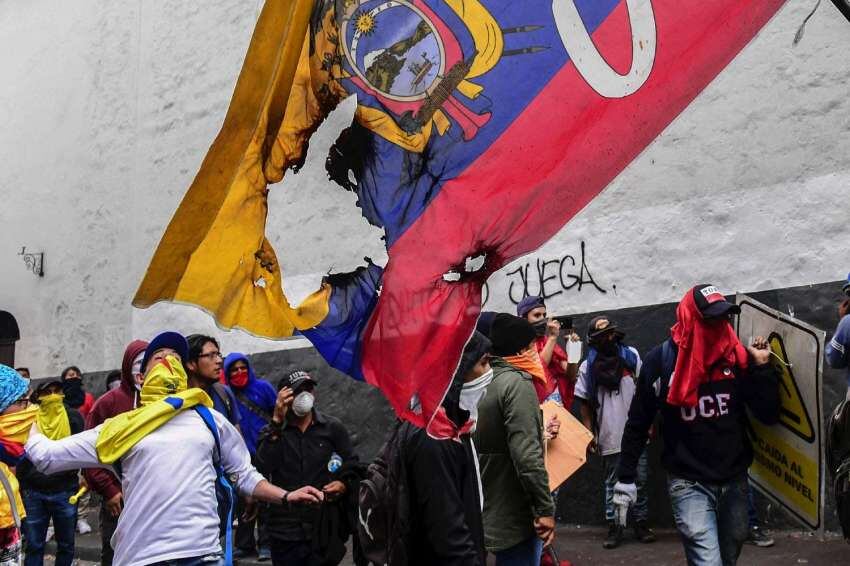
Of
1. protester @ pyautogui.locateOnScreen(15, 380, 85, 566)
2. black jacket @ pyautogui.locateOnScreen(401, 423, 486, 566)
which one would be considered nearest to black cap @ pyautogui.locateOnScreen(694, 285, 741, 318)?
black jacket @ pyautogui.locateOnScreen(401, 423, 486, 566)

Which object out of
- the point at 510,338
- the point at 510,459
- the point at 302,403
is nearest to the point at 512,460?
the point at 510,459

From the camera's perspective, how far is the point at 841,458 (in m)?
4.89

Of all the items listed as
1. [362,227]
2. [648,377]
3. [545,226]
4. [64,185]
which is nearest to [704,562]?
[648,377]

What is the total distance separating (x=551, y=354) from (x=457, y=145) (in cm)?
400

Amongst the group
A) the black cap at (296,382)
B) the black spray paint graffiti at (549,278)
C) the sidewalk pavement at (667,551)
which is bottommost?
the sidewalk pavement at (667,551)

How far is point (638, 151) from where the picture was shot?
11.8 ft

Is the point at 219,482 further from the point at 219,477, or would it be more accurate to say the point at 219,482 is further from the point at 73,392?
the point at 73,392

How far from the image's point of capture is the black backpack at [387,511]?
3.83 meters

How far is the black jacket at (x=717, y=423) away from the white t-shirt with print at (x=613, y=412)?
2.43 m

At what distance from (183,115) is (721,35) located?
36.1 feet

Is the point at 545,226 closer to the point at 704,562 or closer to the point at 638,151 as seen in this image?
the point at 638,151

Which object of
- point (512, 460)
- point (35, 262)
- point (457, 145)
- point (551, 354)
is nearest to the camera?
point (457, 145)

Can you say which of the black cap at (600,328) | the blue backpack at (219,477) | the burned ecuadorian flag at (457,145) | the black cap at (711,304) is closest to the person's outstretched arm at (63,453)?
the blue backpack at (219,477)

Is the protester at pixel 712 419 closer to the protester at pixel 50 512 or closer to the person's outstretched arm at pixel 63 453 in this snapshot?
the person's outstretched arm at pixel 63 453
